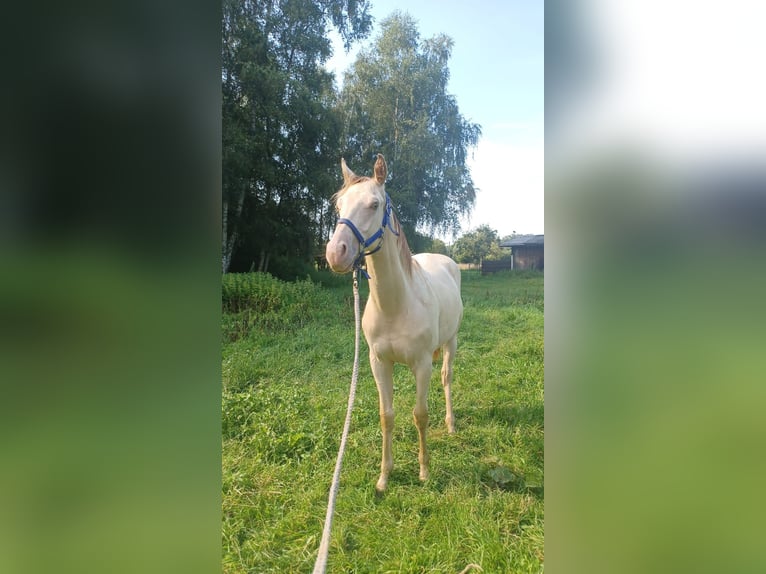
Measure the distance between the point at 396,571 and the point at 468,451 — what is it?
1124 mm

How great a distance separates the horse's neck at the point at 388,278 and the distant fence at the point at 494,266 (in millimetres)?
771

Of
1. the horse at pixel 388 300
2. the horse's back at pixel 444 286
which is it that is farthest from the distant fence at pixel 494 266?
the horse at pixel 388 300

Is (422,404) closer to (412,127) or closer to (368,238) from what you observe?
(368,238)

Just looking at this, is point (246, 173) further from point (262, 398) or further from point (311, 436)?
point (311, 436)

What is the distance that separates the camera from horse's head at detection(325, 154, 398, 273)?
177 centimetres

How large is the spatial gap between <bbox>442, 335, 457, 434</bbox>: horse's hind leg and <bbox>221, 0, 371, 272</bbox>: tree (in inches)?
62.8

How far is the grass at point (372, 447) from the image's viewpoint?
6.07 feet

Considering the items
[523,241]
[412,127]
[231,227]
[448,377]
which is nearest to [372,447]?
[448,377]

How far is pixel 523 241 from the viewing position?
2.29 m

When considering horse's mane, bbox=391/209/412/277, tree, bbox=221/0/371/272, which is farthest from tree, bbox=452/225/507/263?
tree, bbox=221/0/371/272

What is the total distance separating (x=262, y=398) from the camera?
303 centimetres
